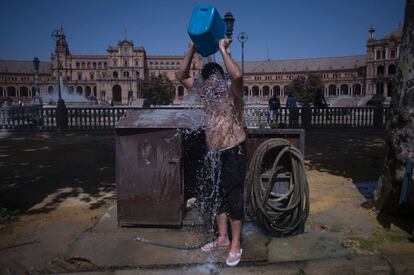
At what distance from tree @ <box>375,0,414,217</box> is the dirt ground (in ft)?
0.95

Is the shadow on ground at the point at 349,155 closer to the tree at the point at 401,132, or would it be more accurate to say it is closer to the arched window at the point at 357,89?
the tree at the point at 401,132

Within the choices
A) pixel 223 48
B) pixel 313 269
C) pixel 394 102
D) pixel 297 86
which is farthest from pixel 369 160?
pixel 297 86

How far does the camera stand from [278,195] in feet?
13.5

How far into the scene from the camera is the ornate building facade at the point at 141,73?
333 feet

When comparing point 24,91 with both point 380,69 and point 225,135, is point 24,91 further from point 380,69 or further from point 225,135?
point 225,135

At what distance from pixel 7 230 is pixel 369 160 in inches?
307

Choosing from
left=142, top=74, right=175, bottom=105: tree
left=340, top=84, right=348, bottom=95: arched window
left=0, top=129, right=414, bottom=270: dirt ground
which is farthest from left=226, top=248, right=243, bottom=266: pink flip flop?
left=340, top=84, right=348, bottom=95: arched window

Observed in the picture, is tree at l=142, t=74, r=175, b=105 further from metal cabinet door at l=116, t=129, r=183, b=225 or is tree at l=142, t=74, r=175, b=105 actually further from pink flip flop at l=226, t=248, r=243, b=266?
pink flip flop at l=226, t=248, r=243, b=266

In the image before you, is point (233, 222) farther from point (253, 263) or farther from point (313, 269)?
point (313, 269)

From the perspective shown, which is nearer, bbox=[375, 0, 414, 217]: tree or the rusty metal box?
the rusty metal box

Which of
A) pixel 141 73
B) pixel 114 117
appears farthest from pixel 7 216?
pixel 141 73

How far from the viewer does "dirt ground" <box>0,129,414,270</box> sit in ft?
13.3

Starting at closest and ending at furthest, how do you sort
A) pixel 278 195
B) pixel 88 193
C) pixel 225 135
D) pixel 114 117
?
pixel 225 135 < pixel 278 195 < pixel 88 193 < pixel 114 117

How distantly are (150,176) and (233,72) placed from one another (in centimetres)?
156
